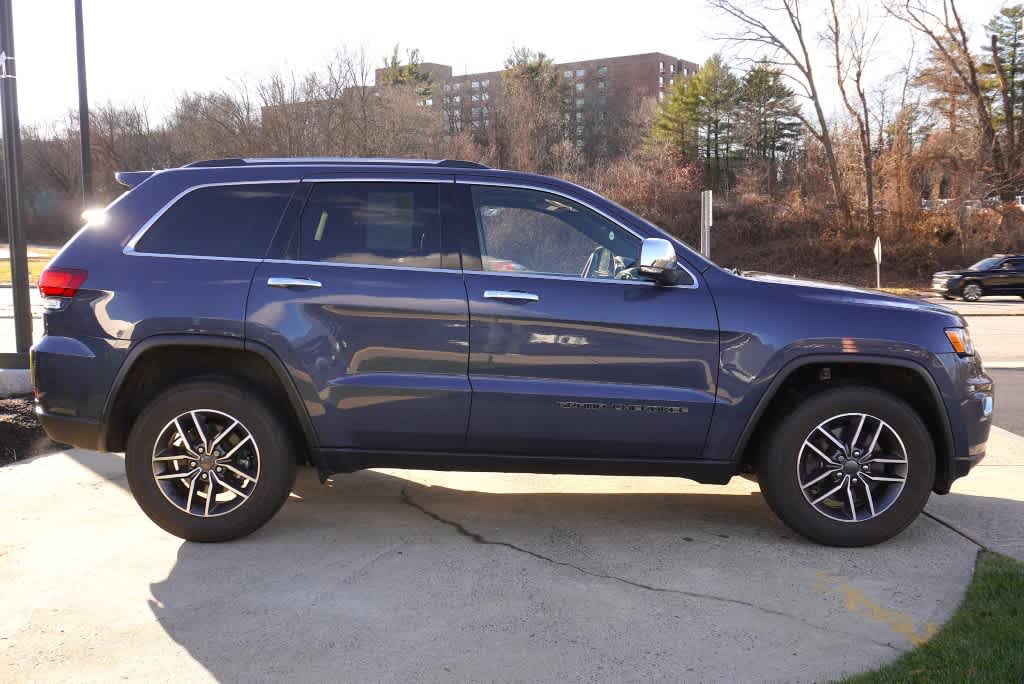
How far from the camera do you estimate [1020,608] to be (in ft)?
Result: 12.5

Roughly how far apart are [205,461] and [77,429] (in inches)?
27.0

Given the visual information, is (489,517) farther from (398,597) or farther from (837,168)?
(837,168)

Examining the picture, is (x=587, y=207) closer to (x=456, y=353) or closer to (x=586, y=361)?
(x=586, y=361)

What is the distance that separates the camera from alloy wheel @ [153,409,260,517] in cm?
468

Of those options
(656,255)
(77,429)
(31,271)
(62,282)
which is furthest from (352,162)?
(31,271)

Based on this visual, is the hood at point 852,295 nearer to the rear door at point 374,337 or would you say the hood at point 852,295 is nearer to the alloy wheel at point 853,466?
the alloy wheel at point 853,466

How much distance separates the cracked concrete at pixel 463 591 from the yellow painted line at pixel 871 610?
0.01m

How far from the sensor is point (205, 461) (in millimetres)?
4688

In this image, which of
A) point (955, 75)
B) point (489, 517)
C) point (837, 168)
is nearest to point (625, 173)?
point (837, 168)

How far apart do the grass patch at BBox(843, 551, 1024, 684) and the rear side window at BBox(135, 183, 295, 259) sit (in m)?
3.41

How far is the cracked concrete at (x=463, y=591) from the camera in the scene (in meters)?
3.46

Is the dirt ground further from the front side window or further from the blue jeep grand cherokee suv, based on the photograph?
the front side window

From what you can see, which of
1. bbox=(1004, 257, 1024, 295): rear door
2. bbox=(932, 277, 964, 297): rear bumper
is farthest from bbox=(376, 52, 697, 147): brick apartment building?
bbox=(1004, 257, 1024, 295): rear door

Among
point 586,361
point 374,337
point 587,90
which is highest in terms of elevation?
point 587,90
